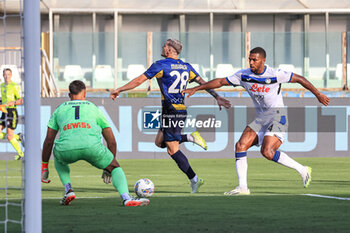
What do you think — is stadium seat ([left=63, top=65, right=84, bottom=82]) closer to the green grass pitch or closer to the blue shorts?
the green grass pitch

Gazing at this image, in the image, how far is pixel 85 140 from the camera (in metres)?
10.1

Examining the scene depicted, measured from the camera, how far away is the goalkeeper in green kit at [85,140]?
10.1 m

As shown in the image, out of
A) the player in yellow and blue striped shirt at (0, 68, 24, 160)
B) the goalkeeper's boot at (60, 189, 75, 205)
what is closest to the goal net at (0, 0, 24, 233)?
the player in yellow and blue striped shirt at (0, 68, 24, 160)

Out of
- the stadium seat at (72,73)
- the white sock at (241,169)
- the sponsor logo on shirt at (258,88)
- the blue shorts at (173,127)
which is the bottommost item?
the white sock at (241,169)

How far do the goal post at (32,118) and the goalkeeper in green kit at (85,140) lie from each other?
337cm

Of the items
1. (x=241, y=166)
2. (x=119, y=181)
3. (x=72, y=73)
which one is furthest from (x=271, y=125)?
(x=72, y=73)

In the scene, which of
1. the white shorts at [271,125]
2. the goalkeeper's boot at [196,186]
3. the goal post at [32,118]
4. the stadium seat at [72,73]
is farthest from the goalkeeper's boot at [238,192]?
the stadium seat at [72,73]

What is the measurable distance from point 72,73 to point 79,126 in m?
14.2

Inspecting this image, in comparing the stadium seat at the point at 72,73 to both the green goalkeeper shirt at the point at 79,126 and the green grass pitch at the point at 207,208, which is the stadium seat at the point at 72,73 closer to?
the green grass pitch at the point at 207,208

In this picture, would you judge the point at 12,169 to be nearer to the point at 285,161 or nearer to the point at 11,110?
the point at 285,161

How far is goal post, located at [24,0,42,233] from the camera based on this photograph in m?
6.64

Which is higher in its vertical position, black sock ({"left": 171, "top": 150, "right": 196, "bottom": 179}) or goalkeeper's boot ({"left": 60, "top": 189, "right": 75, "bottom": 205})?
black sock ({"left": 171, "top": 150, "right": 196, "bottom": 179})

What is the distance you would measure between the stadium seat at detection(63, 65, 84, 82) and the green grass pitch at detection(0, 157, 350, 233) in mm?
7842

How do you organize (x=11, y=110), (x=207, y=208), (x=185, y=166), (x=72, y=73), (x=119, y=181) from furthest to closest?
(x=72, y=73) → (x=11, y=110) → (x=185, y=166) → (x=119, y=181) → (x=207, y=208)
